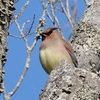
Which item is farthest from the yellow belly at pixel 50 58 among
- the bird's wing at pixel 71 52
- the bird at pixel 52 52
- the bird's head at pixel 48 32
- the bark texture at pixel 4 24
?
the bark texture at pixel 4 24

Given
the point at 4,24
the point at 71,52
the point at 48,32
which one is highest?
the point at 48,32

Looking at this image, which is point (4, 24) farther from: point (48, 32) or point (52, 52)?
point (48, 32)

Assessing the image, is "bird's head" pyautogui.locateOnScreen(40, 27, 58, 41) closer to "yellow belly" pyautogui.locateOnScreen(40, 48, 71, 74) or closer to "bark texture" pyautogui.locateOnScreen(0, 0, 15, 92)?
"yellow belly" pyautogui.locateOnScreen(40, 48, 71, 74)

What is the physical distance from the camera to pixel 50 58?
15.8ft

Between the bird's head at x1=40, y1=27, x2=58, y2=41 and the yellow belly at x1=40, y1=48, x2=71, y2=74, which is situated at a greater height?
the bird's head at x1=40, y1=27, x2=58, y2=41

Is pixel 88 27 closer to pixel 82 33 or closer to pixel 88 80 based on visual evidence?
pixel 82 33

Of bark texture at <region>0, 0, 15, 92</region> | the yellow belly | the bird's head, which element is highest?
the bird's head

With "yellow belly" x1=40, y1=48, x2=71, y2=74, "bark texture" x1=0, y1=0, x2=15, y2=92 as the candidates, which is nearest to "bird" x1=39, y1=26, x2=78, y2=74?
"yellow belly" x1=40, y1=48, x2=71, y2=74

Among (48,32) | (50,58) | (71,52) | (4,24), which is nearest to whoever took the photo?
(4,24)

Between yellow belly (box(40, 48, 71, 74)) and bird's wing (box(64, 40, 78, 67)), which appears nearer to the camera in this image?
bird's wing (box(64, 40, 78, 67))

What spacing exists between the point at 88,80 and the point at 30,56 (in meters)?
1.69

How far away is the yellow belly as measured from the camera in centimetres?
481

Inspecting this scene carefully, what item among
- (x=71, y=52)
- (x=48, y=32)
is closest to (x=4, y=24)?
(x=71, y=52)

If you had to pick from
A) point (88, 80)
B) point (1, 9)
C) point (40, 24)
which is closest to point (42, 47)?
point (40, 24)
